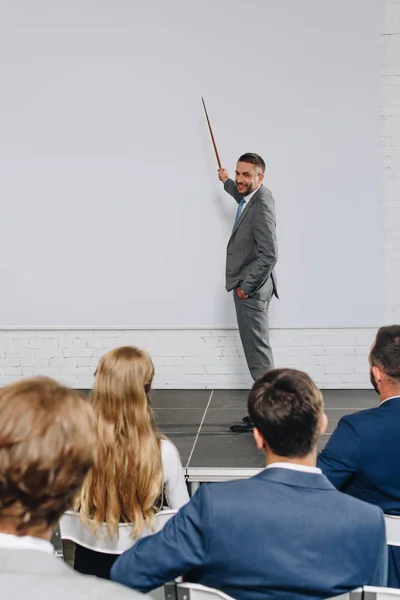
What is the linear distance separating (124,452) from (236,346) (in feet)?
10.1

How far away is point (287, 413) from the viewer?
59.1 inches

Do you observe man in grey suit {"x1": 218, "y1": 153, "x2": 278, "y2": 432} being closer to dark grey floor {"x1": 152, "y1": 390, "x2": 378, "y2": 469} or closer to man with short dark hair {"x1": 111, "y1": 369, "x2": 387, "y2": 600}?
dark grey floor {"x1": 152, "y1": 390, "x2": 378, "y2": 469}

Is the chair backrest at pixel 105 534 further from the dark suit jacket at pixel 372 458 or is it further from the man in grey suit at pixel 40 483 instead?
the man in grey suit at pixel 40 483

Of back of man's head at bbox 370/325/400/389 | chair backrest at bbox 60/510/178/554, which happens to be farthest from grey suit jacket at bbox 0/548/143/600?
back of man's head at bbox 370/325/400/389

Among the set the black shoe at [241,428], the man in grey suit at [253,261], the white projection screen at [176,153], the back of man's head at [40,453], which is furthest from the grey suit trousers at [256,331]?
the back of man's head at [40,453]

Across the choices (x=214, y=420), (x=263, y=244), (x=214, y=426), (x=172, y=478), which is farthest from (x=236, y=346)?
(x=172, y=478)

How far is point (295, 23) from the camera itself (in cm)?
484

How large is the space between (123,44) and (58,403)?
14.4 feet

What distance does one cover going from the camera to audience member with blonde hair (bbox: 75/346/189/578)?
6.63 ft

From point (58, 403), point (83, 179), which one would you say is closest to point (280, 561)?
point (58, 403)

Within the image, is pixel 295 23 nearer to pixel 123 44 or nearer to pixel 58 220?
pixel 123 44

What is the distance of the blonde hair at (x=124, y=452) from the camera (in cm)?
202

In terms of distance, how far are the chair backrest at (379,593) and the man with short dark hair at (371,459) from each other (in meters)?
0.56

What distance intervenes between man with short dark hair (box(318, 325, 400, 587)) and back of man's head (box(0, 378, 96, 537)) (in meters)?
1.08
